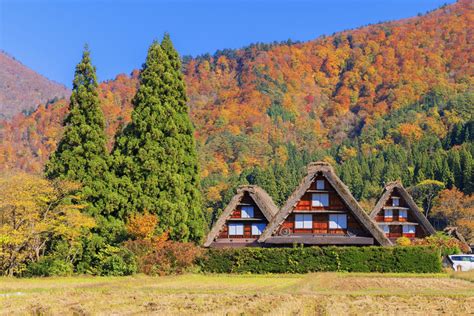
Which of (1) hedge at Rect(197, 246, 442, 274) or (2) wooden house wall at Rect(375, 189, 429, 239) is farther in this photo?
(2) wooden house wall at Rect(375, 189, 429, 239)

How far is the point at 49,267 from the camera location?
3803 cm

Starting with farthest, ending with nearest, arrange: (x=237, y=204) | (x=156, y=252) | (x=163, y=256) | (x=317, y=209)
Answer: (x=237, y=204), (x=317, y=209), (x=156, y=252), (x=163, y=256)

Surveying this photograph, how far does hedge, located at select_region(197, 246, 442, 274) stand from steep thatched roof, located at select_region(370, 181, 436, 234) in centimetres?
2204

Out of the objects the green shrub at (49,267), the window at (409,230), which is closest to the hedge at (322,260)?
the green shrub at (49,267)

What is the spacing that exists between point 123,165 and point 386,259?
16850mm

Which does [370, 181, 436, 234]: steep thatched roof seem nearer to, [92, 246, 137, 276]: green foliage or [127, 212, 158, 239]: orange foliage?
[127, 212, 158, 239]: orange foliage

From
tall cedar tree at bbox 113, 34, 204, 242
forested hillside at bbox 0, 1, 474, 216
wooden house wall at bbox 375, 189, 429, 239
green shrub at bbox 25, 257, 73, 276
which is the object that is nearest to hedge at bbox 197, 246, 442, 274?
tall cedar tree at bbox 113, 34, 204, 242

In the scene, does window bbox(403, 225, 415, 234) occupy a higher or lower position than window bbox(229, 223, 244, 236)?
higher

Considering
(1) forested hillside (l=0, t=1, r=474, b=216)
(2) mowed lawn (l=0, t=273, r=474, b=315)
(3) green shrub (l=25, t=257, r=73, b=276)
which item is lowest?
(2) mowed lawn (l=0, t=273, r=474, b=315)

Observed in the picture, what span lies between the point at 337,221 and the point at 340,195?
71.4 inches

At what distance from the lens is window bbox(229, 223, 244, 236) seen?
5012cm

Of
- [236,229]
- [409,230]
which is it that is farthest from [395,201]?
[236,229]

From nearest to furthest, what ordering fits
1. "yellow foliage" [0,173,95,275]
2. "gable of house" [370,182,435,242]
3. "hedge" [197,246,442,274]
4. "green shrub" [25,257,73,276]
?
"yellow foliage" [0,173,95,275] < "green shrub" [25,257,73,276] < "hedge" [197,246,442,274] < "gable of house" [370,182,435,242]

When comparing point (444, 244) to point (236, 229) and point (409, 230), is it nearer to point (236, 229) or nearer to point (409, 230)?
point (409, 230)
